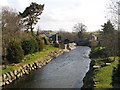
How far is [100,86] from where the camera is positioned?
67.1 feet

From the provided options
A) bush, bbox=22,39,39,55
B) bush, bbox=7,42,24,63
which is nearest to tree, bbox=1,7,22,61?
bush, bbox=7,42,24,63

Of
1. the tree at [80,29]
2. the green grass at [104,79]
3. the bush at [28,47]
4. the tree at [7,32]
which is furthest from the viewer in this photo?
the tree at [80,29]

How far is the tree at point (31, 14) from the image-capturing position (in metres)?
65.6

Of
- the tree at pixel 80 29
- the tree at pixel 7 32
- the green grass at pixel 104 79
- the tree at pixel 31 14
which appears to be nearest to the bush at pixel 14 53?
the tree at pixel 7 32

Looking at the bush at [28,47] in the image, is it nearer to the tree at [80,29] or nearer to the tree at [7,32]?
the tree at [7,32]

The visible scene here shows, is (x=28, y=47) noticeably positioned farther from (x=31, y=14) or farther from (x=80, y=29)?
(x=80, y=29)

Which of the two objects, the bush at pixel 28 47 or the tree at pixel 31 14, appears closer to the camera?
the bush at pixel 28 47

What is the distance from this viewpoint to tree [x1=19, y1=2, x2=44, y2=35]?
6563 centimetres

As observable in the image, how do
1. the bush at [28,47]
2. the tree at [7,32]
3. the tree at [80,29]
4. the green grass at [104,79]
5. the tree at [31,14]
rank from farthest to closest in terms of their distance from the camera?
the tree at [80,29] < the tree at [31,14] < the bush at [28,47] < the tree at [7,32] < the green grass at [104,79]

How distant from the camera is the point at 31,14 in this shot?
67.0m

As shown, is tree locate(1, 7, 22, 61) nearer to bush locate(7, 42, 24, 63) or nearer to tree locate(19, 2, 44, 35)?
bush locate(7, 42, 24, 63)

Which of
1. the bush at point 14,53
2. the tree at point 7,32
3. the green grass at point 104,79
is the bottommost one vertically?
the green grass at point 104,79

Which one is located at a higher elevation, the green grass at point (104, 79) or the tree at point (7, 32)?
the tree at point (7, 32)

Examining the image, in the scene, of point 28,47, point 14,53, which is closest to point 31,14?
point 28,47
